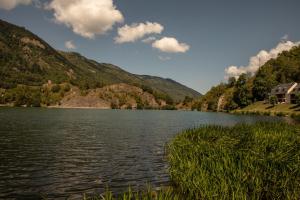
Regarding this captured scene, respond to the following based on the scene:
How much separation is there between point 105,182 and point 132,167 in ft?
22.2

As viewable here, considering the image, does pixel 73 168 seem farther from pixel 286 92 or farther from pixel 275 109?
pixel 286 92

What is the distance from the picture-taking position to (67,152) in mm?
41500

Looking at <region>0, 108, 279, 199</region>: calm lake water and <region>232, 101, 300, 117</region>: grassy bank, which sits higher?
<region>232, 101, 300, 117</region>: grassy bank

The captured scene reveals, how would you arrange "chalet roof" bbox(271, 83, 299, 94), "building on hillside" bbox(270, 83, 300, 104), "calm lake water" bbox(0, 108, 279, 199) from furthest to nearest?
"chalet roof" bbox(271, 83, 299, 94) < "building on hillside" bbox(270, 83, 300, 104) < "calm lake water" bbox(0, 108, 279, 199)

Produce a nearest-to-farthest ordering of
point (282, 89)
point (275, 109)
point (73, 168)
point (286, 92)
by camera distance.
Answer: point (73, 168)
point (275, 109)
point (286, 92)
point (282, 89)

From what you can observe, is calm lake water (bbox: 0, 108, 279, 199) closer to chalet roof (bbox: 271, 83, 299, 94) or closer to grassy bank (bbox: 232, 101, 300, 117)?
grassy bank (bbox: 232, 101, 300, 117)

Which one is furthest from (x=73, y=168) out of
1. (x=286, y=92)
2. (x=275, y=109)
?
(x=286, y=92)

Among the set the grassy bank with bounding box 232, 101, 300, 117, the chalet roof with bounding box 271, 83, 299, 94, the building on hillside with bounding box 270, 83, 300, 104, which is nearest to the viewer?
the grassy bank with bounding box 232, 101, 300, 117

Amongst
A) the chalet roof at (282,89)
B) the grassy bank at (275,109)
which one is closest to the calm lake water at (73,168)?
the grassy bank at (275,109)

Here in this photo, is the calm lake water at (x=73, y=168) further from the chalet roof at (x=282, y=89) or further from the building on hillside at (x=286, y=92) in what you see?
the chalet roof at (x=282, y=89)

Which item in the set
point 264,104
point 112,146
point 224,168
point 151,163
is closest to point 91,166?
point 151,163

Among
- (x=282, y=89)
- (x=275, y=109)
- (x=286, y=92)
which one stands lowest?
(x=275, y=109)

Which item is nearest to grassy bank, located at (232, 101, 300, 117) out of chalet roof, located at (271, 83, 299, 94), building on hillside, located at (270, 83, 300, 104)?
building on hillside, located at (270, 83, 300, 104)

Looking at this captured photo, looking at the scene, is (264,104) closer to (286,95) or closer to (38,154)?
(286,95)
